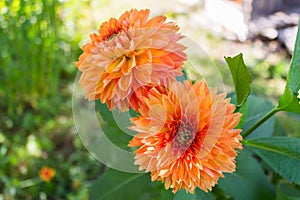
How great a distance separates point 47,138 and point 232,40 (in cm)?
150

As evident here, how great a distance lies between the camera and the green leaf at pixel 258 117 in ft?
2.43

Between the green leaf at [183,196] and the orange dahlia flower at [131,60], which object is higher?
the orange dahlia flower at [131,60]

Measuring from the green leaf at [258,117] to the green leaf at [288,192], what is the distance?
0.10m

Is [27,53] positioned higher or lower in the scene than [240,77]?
lower

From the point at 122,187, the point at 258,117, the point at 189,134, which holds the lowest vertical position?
the point at 122,187

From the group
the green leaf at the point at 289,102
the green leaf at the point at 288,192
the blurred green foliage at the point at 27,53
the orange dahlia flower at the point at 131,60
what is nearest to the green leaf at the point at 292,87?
the green leaf at the point at 289,102

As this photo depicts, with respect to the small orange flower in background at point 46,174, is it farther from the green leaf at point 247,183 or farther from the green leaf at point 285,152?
the green leaf at point 285,152

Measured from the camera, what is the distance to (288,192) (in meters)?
0.76

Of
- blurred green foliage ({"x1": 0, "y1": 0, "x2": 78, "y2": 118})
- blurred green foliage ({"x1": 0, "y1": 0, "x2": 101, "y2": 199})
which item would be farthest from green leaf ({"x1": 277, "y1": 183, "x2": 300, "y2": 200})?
blurred green foliage ({"x1": 0, "y1": 0, "x2": 78, "y2": 118})

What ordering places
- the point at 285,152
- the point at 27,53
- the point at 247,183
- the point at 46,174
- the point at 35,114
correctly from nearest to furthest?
1. the point at 285,152
2. the point at 247,183
3. the point at 46,174
4. the point at 27,53
5. the point at 35,114

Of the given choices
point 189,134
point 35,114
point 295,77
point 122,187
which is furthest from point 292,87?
point 35,114

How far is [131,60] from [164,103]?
0.20 feet

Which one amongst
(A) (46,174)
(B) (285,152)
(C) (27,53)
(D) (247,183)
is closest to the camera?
(B) (285,152)

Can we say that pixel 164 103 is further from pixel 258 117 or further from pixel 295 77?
pixel 258 117
